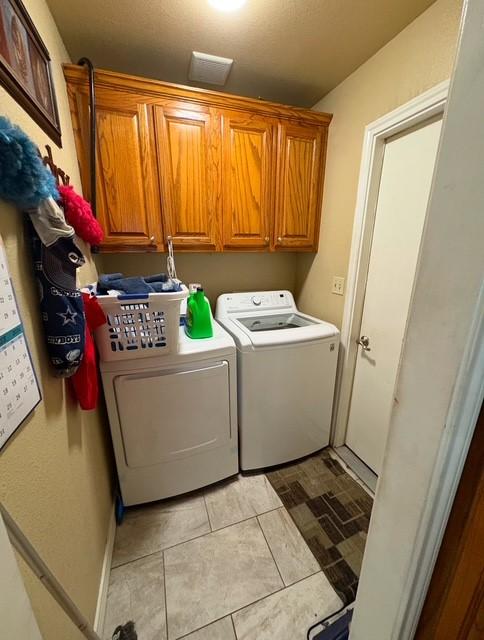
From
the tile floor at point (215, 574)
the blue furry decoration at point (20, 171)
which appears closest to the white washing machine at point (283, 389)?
the tile floor at point (215, 574)

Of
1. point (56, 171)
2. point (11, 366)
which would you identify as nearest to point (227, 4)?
point (56, 171)

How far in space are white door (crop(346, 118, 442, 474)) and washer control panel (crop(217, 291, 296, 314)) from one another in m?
0.68

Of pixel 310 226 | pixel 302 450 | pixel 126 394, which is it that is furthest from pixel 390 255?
pixel 126 394

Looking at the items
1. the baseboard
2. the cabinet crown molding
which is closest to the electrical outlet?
the cabinet crown molding

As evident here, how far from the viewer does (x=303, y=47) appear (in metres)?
1.37

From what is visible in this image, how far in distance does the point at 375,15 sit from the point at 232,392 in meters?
2.04

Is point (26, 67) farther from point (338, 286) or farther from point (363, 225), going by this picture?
point (338, 286)

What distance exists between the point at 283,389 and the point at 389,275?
3.20ft

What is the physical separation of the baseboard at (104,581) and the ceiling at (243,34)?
2.57 meters

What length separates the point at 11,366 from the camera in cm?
58

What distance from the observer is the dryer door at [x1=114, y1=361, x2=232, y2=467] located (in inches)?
52.6

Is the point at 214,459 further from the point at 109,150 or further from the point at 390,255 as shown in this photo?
the point at 109,150

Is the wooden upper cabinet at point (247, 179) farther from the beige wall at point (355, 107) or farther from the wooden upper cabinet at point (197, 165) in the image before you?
the beige wall at point (355, 107)

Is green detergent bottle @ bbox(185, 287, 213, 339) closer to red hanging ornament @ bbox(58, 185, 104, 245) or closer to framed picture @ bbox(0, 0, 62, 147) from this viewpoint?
red hanging ornament @ bbox(58, 185, 104, 245)
